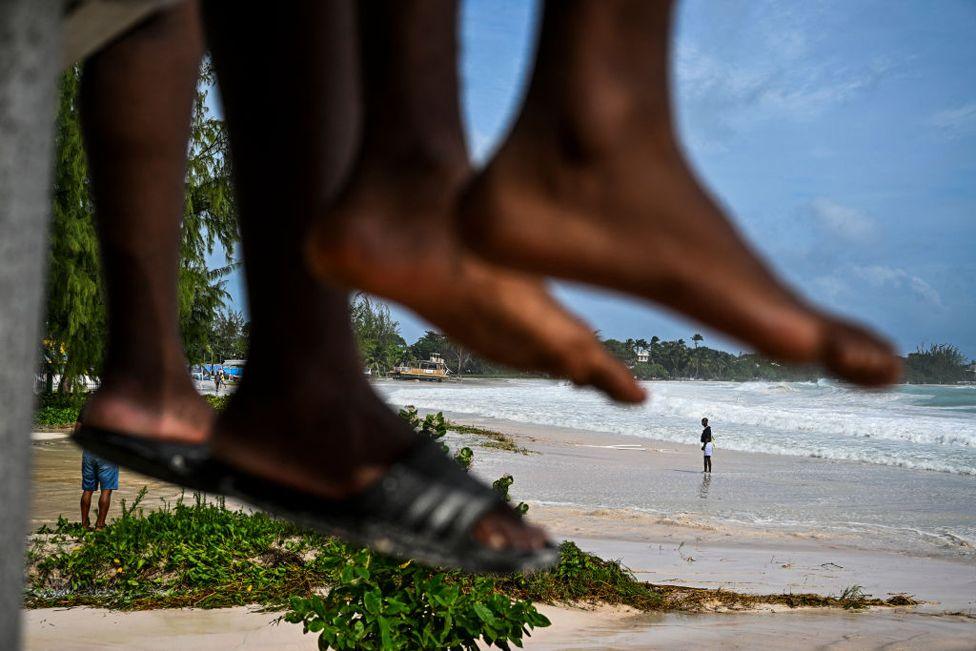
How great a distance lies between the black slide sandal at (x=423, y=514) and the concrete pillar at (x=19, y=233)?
27cm

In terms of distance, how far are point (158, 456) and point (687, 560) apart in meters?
9.10

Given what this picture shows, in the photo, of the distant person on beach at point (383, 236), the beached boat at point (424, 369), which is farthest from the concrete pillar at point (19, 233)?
the beached boat at point (424, 369)

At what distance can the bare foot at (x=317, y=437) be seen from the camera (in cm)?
86

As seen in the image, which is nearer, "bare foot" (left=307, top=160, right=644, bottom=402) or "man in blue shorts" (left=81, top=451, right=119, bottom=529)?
"bare foot" (left=307, top=160, right=644, bottom=402)

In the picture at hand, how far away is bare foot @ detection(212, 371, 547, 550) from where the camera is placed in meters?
0.86

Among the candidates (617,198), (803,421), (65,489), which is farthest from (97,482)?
(803,421)

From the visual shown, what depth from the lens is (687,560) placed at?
9523mm

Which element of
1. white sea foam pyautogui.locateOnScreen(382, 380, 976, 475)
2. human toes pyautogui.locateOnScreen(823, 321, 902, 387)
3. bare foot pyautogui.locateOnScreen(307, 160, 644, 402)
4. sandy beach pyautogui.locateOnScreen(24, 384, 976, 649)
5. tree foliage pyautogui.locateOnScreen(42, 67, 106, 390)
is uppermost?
tree foliage pyautogui.locateOnScreen(42, 67, 106, 390)

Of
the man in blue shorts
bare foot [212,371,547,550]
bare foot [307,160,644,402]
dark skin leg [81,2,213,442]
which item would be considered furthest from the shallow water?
bare foot [307,160,644,402]

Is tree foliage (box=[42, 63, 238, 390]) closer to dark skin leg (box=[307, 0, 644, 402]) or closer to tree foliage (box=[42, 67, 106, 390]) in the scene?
tree foliage (box=[42, 67, 106, 390])

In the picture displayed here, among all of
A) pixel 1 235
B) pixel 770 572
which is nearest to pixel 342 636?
pixel 1 235

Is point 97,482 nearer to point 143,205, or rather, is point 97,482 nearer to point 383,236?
point 143,205

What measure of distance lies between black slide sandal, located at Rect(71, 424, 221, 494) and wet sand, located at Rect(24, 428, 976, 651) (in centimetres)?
449

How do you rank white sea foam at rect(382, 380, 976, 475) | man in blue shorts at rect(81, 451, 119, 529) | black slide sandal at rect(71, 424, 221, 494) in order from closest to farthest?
1. black slide sandal at rect(71, 424, 221, 494)
2. man in blue shorts at rect(81, 451, 119, 529)
3. white sea foam at rect(382, 380, 976, 475)
